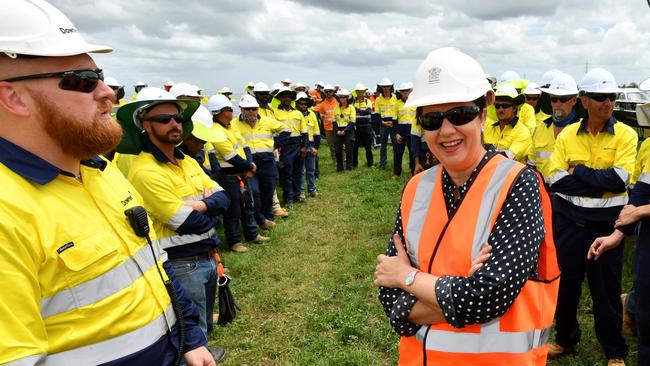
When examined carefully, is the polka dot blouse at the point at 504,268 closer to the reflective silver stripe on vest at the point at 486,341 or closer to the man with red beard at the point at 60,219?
the reflective silver stripe on vest at the point at 486,341

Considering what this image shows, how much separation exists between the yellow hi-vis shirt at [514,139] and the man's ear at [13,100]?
14.1 feet

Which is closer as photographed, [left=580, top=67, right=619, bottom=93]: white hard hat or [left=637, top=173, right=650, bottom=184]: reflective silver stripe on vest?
[left=637, top=173, right=650, bottom=184]: reflective silver stripe on vest

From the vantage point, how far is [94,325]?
60.8 inches

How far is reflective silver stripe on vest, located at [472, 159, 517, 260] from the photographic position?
1587 millimetres

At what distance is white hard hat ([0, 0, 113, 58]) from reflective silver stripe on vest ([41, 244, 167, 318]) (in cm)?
84

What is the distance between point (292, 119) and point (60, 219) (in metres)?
8.19

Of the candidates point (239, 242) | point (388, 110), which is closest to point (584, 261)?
point (239, 242)

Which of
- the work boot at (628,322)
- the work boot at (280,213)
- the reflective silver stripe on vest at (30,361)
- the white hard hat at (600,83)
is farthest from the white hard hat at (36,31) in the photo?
the work boot at (280,213)

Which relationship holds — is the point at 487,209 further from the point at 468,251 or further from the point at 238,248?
the point at 238,248

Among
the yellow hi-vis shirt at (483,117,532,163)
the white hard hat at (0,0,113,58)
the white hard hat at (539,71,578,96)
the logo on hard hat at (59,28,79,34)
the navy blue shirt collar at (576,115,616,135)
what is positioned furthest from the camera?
the yellow hi-vis shirt at (483,117,532,163)

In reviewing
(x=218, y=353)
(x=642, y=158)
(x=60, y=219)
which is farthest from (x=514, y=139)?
(x=60, y=219)

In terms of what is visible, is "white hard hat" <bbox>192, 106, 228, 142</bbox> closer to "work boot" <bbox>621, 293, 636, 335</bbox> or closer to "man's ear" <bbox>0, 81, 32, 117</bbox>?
"man's ear" <bbox>0, 81, 32, 117</bbox>

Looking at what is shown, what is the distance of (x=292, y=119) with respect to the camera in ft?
31.3

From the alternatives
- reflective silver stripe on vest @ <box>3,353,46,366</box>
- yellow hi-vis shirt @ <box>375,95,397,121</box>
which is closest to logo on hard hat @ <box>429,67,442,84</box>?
reflective silver stripe on vest @ <box>3,353,46,366</box>
